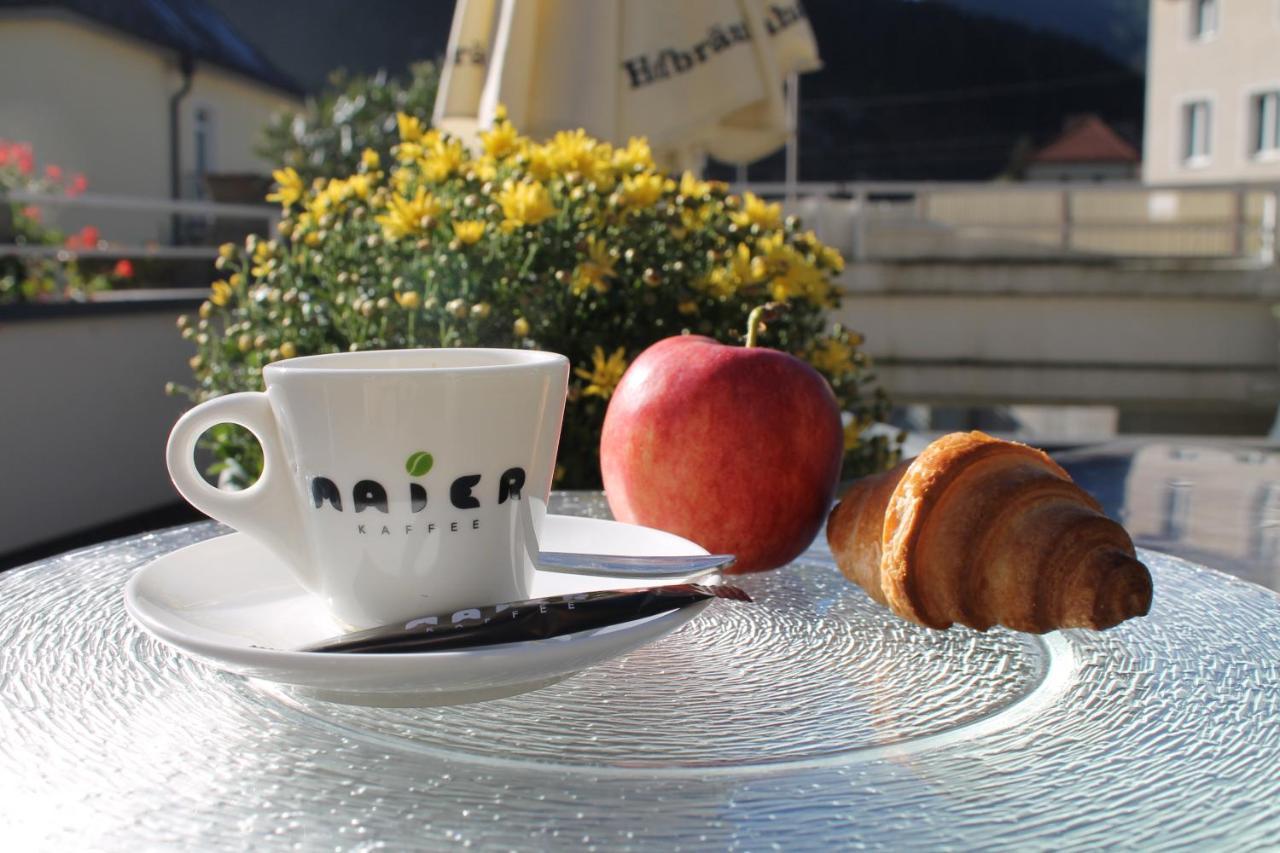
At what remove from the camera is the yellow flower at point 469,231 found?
5.66 feet

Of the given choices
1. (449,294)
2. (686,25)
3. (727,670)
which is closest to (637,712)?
(727,670)

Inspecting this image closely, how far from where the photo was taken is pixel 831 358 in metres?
1.95

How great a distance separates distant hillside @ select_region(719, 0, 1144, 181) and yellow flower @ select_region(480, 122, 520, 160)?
1386 inches

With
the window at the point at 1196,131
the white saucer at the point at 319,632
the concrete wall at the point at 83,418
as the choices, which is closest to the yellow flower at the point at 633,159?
the white saucer at the point at 319,632

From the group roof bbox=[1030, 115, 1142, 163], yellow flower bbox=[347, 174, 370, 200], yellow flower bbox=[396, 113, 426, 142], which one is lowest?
yellow flower bbox=[347, 174, 370, 200]

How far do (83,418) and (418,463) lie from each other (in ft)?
14.7

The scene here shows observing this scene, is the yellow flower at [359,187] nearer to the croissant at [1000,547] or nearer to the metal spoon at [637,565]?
the metal spoon at [637,565]

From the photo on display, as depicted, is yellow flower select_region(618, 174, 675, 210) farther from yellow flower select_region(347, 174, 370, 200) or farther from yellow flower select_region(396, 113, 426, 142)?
yellow flower select_region(347, 174, 370, 200)

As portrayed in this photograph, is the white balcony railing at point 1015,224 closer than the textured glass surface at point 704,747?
No

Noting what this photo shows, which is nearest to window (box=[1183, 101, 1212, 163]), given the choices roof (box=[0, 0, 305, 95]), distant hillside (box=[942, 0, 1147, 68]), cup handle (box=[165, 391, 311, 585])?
roof (box=[0, 0, 305, 95])

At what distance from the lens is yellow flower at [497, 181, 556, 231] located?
1.67 meters

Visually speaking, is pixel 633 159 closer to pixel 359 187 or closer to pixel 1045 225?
pixel 359 187

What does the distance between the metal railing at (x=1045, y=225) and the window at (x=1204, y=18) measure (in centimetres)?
1155

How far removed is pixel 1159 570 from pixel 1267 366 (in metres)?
10.2
